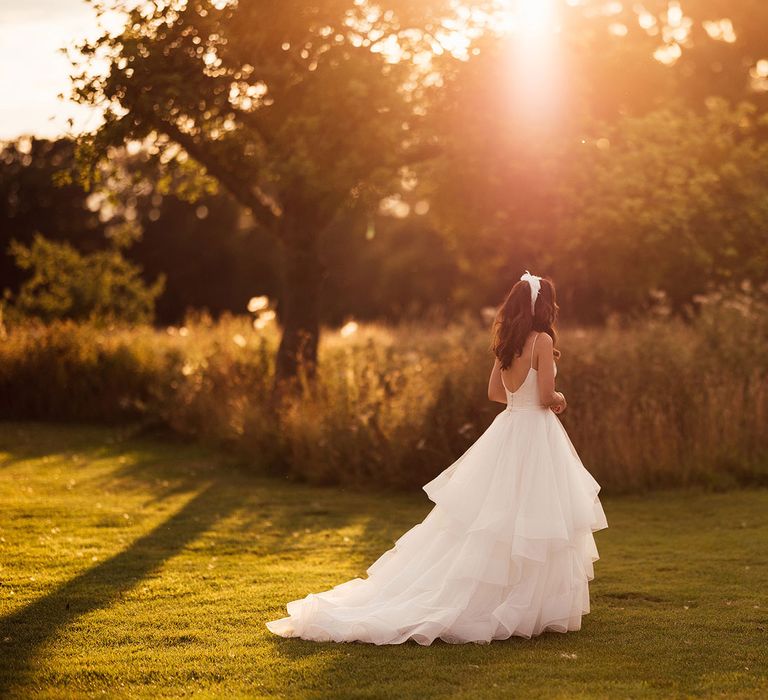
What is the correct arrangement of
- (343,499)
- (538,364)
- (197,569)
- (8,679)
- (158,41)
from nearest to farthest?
(8,679) < (538,364) < (197,569) < (343,499) < (158,41)

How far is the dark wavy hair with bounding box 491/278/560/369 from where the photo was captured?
622 centimetres

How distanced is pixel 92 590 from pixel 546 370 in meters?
3.69

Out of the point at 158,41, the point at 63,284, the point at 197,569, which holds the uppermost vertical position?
the point at 158,41

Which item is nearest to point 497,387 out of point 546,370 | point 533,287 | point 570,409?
point 546,370

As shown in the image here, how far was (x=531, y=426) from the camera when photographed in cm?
627

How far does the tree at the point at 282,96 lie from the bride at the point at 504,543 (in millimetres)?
7486

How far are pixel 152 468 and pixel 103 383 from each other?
5.13m

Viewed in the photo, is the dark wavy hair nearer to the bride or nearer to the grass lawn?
the bride

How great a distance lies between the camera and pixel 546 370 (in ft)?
20.2

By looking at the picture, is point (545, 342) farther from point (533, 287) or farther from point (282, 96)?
point (282, 96)

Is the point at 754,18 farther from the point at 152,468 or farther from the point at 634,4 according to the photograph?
the point at 152,468

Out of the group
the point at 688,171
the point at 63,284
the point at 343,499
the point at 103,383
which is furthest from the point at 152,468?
the point at 63,284

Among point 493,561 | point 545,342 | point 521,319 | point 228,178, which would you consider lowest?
point 493,561

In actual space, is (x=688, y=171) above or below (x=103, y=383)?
above
